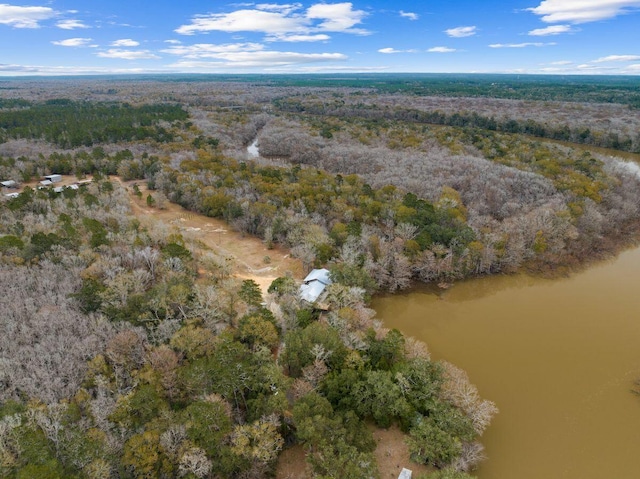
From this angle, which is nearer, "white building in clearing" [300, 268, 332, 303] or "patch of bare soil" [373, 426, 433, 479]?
"patch of bare soil" [373, 426, 433, 479]

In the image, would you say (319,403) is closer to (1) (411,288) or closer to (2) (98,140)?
(1) (411,288)

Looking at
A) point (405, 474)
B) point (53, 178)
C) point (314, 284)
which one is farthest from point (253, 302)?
point (53, 178)

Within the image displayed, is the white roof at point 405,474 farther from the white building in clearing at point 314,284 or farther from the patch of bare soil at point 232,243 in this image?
the patch of bare soil at point 232,243

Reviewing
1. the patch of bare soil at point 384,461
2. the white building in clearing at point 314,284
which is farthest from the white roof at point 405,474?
the white building in clearing at point 314,284

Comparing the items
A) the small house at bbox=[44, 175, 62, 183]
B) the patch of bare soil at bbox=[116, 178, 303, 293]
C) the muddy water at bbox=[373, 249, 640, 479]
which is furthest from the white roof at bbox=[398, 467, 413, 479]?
the small house at bbox=[44, 175, 62, 183]

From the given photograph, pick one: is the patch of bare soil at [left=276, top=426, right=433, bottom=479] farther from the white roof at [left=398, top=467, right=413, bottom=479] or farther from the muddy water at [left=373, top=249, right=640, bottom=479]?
the muddy water at [left=373, top=249, right=640, bottom=479]

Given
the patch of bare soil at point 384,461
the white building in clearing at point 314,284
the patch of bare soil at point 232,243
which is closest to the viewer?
the patch of bare soil at point 384,461

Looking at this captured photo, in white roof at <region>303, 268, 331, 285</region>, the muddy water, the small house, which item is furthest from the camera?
the small house

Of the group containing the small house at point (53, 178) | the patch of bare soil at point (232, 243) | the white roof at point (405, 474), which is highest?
the small house at point (53, 178)
